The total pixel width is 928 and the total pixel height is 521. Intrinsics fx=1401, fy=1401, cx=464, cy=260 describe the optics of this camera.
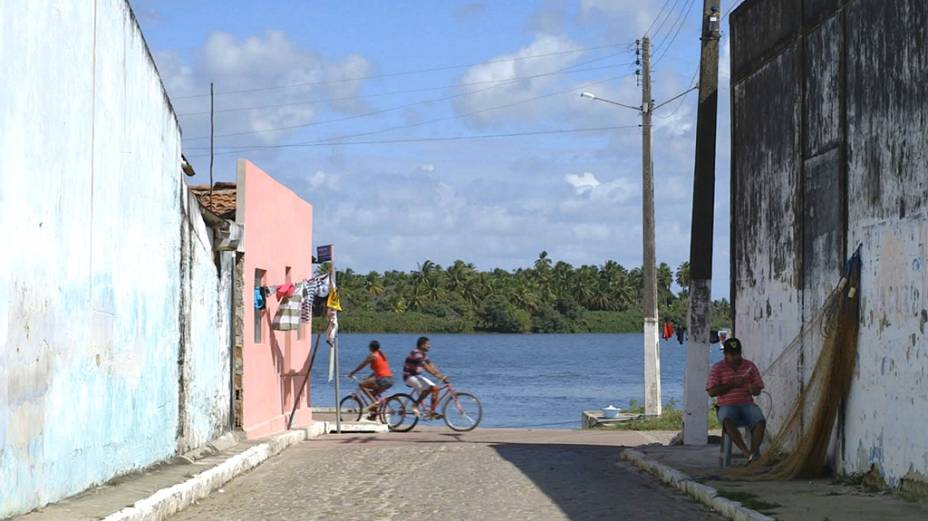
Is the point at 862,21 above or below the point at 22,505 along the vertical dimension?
above

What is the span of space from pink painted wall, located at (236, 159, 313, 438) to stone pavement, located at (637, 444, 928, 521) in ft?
28.3

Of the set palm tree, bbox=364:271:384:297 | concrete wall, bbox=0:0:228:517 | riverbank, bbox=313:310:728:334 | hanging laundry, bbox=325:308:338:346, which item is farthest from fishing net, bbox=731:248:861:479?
palm tree, bbox=364:271:384:297

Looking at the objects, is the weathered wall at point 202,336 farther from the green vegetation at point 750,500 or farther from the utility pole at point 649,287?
the utility pole at point 649,287

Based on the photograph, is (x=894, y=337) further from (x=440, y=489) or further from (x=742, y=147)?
(x=742, y=147)

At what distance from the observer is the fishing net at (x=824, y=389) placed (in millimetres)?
14797

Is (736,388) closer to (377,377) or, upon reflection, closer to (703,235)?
(703,235)

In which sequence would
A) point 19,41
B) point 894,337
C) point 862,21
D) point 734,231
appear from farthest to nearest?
point 734,231 < point 862,21 < point 894,337 < point 19,41

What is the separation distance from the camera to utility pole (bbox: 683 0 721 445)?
2077 cm

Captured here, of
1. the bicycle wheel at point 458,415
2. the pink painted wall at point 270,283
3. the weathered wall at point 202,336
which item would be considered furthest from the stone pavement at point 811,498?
the bicycle wheel at point 458,415

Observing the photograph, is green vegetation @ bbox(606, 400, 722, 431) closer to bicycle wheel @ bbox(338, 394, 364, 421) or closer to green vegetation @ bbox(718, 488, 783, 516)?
bicycle wheel @ bbox(338, 394, 364, 421)

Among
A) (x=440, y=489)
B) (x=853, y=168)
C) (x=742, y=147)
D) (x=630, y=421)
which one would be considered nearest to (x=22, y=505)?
(x=440, y=489)

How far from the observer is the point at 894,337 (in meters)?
13.5

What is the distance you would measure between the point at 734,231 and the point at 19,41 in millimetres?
11903

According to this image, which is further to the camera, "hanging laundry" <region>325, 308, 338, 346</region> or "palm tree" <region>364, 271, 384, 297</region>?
"palm tree" <region>364, 271, 384, 297</region>
